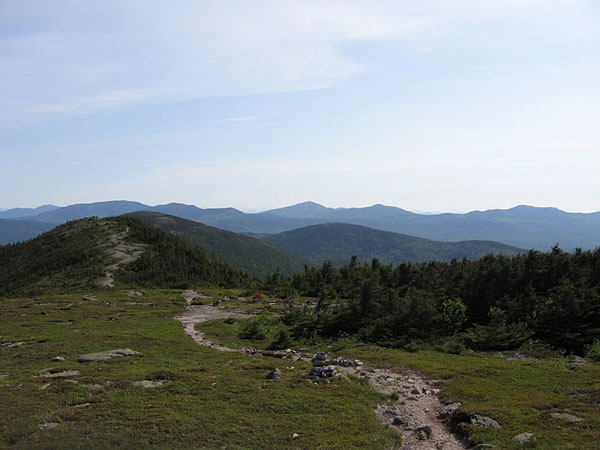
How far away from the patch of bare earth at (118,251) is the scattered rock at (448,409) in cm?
12760

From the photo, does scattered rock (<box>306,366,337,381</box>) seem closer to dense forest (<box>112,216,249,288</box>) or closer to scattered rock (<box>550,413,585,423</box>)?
scattered rock (<box>550,413,585,423</box>)

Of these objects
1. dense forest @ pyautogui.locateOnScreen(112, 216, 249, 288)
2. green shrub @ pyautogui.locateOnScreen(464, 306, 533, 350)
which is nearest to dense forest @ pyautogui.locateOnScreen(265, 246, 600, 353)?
green shrub @ pyautogui.locateOnScreen(464, 306, 533, 350)

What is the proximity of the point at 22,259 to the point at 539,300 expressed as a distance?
202 metres

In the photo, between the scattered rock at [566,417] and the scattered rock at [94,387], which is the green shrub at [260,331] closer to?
the scattered rock at [94,387]

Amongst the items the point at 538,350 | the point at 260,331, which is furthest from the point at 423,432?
the point at 260,331

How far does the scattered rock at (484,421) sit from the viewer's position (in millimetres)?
20547

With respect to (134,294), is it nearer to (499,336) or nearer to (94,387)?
(94,387)

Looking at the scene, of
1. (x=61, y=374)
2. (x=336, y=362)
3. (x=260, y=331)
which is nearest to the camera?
(x=61, y=374)

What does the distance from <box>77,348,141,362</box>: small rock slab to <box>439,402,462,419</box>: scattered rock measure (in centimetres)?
3245

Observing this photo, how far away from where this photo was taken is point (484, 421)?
826 inches

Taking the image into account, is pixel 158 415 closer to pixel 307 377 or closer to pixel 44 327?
pixel 307 377

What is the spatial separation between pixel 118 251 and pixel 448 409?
165m

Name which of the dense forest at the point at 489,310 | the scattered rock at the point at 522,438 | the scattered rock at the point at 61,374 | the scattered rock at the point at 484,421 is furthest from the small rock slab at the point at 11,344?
the scattered rock at the point at 522,438

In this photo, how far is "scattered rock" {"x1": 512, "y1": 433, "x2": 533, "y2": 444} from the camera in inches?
721
